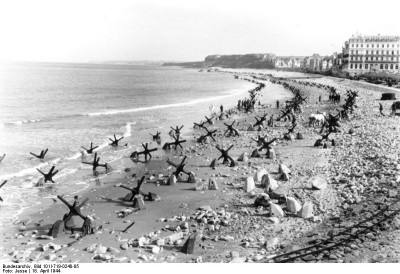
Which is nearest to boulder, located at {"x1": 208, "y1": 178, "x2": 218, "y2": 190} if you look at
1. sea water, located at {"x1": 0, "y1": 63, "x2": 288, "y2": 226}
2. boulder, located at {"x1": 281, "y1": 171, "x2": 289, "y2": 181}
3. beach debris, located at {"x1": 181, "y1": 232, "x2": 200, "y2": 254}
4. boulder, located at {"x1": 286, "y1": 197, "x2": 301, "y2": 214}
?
boulder, located at {"x1": 281, "y1": 171, "x2": 289, "y2": 181}

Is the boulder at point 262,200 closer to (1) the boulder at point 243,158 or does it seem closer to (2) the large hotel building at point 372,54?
(1) the boulder at point 243,158

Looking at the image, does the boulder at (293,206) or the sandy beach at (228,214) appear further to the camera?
the boulder at (293,206)

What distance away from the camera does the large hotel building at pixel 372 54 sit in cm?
13038

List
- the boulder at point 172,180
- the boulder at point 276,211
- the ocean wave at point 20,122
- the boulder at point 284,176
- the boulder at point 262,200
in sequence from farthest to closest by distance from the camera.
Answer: the ocean wave at point 20,122 → the boulder at point 172,180 → the boulder at point 284,176 → the boulder at point 262,200 → the boulder at point 276,211

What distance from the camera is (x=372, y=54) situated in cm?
13238

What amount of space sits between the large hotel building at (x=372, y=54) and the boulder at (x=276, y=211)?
12571cm

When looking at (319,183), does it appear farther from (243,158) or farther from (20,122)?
(20,122)

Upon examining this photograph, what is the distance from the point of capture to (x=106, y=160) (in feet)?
80.1

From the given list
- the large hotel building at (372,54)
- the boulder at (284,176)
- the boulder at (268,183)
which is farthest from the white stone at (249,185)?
the large hotel building at (372,54)

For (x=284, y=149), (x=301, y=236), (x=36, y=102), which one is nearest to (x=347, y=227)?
(x=301, y=236)

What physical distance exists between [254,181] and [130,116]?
1219 inches

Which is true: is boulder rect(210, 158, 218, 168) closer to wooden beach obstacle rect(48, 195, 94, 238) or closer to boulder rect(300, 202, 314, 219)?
boulder rect(300, 202, 314, 219)

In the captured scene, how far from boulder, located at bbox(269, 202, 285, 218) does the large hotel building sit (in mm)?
125707

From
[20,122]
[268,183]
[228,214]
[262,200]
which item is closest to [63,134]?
[20,122]
